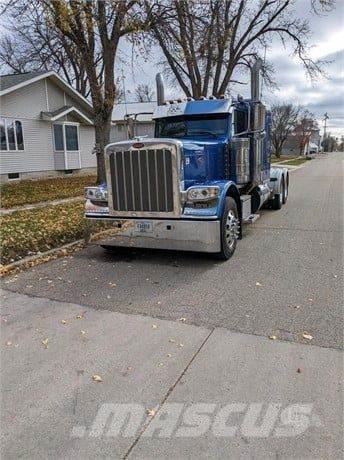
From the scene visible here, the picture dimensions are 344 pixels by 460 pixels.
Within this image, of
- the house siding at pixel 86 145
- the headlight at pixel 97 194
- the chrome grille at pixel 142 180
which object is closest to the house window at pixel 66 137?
the house siding at pixel 86 145

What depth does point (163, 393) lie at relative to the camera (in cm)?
306

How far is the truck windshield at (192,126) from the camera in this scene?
7.58 meters

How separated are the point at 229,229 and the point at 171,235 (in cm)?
101

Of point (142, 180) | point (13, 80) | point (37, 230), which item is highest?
point (13, 80)

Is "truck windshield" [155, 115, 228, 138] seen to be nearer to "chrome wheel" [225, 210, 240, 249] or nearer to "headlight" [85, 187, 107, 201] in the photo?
"chrome wheel" [225, 210, 240, 249]

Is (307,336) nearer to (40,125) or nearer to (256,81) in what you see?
(256,81)

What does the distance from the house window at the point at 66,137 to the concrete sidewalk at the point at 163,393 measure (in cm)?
2072

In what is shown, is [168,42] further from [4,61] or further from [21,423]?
[4,61]

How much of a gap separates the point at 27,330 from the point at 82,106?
23828 mm

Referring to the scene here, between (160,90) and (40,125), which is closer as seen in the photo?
(160,90)

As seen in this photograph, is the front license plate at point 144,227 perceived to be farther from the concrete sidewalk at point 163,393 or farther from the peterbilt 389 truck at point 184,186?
the concrete sidewalk at point 163,393

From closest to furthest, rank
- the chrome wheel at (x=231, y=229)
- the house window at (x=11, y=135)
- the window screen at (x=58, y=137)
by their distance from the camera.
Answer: the chrome wheel at (x=231, y=229), the house window at (x=11, y=135), the window screen at (x=58, y=137)

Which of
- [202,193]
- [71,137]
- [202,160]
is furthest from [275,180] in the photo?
[71,137]

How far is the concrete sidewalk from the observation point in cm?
257
